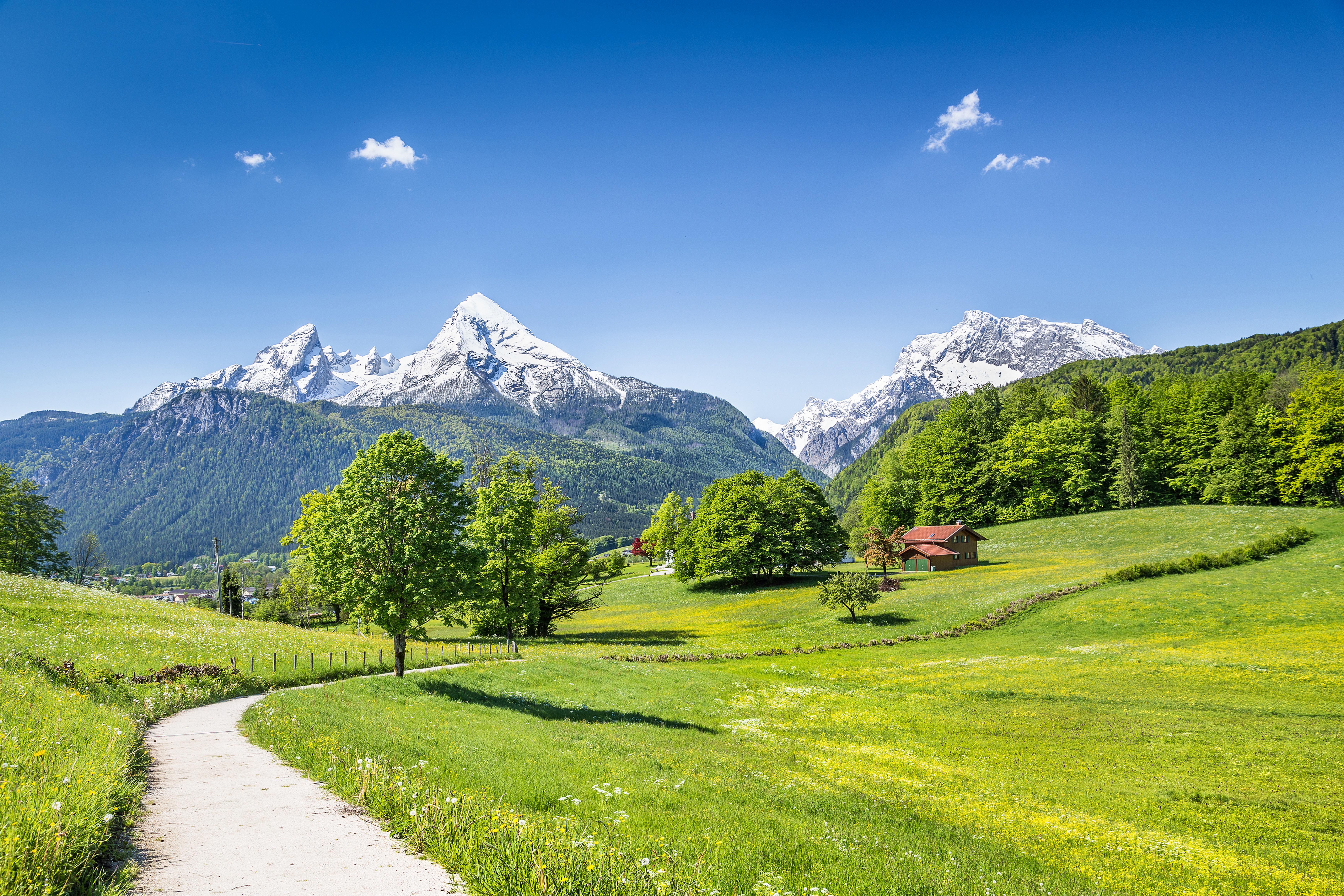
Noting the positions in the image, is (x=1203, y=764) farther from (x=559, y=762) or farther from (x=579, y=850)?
(x=579, y=850)

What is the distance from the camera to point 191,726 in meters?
20.5

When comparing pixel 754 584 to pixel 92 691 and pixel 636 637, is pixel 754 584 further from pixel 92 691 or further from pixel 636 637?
pixel 92 691

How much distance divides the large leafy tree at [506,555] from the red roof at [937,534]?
62563mm

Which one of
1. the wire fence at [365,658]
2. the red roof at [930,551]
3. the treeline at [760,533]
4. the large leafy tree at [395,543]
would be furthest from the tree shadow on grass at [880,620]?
the large leafy tree at [395,543]

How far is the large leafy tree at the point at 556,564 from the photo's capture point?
61531 millimetres

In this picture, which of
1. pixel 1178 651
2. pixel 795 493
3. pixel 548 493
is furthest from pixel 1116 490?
pixel 548 493

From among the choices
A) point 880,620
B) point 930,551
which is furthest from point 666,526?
point 880,620

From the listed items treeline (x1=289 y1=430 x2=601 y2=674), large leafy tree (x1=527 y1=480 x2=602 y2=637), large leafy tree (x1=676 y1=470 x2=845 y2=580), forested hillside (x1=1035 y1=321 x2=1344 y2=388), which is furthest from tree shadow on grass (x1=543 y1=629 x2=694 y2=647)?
forested hillside (x1=1035 y1=321 x2=1344 y2=388)

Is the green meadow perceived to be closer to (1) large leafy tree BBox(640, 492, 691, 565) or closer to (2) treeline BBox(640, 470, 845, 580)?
(2) treeline BBox(640, 470, 845, 580)

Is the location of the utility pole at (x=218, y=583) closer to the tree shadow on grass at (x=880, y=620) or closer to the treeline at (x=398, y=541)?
the treeline at (x=398, y=541)

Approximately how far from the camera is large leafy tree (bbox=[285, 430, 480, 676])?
28703 mm

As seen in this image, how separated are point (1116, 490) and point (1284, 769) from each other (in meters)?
101

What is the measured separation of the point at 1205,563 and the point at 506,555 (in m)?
67.0

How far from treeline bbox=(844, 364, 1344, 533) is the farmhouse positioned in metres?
17.9
